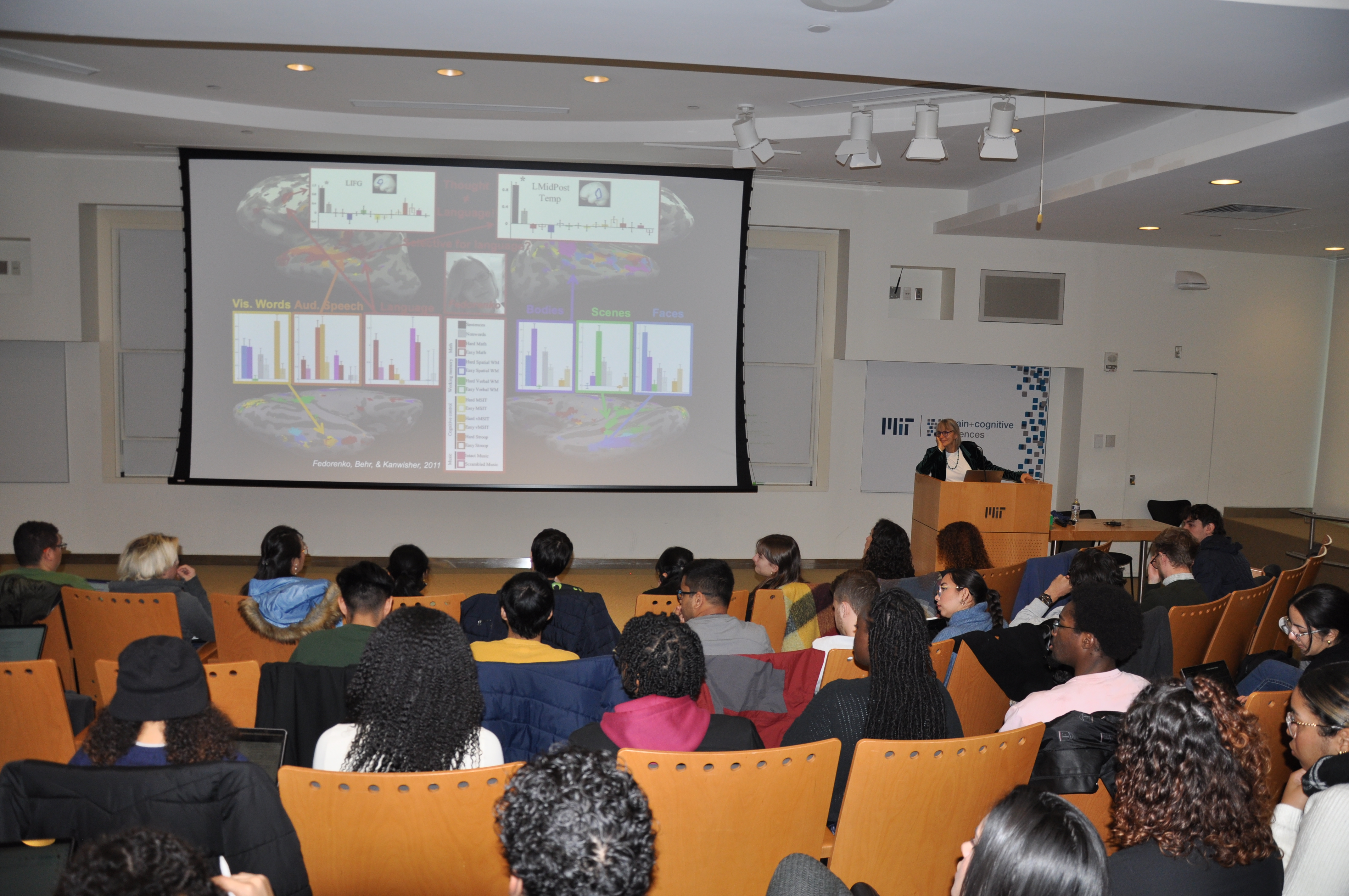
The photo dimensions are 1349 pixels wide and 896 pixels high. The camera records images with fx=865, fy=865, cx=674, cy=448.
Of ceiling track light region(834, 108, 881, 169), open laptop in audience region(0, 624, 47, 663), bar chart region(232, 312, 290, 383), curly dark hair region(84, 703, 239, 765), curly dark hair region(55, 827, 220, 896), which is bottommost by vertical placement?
open laptop in audience region(0, 624, 47, 663)

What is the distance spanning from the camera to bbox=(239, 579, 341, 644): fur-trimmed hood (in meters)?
3.45

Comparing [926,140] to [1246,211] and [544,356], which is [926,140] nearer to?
[1246,211]

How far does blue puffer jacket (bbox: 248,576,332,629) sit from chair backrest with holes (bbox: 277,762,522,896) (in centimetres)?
167

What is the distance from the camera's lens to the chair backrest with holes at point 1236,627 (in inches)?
160

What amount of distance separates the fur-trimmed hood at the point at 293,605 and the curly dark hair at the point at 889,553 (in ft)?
8.93

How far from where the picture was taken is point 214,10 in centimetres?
370

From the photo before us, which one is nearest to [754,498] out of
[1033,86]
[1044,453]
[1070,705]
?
[1044,453]

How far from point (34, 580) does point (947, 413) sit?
24.3 feet

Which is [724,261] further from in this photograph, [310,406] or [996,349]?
[310,406]

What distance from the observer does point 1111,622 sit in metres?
2.72

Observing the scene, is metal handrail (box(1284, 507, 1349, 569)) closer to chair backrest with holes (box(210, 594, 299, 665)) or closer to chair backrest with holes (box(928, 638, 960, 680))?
chair backrest with holes (box(928, 638, 960, 680))

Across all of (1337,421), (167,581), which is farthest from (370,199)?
(1337,421)

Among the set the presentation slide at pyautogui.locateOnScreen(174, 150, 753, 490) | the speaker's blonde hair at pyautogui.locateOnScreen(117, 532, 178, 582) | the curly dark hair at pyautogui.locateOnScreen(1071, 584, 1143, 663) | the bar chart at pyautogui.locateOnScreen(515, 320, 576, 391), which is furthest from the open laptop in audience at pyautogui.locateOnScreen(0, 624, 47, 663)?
the bar chart at pyautogui.locateOnScreen(515, 320, 576, 391)

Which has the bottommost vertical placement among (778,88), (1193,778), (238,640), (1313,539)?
(1313,539)
